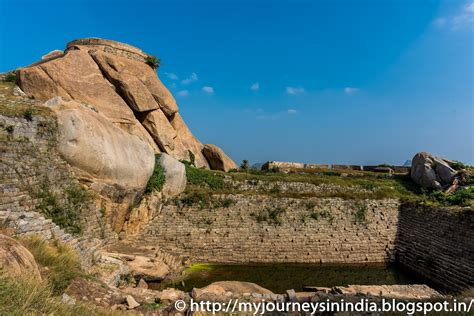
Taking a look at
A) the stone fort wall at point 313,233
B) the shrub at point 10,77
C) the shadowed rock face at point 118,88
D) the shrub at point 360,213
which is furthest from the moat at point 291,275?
the shrub at point 10,77

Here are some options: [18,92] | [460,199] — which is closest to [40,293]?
[18,92]

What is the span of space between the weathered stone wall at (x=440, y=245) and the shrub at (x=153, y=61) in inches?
884

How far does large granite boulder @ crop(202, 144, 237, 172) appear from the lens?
24.7 meters

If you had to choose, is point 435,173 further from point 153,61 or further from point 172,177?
point 153,61

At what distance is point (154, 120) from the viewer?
67.6 feet

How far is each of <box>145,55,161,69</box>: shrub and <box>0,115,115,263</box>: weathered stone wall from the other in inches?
580

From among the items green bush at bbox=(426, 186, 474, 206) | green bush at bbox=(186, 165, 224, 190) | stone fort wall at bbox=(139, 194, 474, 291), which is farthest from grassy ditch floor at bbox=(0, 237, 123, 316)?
green bush at bbox=(426, 186, 474, 206)

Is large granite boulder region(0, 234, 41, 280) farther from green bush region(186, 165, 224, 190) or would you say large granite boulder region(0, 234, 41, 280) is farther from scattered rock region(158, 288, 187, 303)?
green bush region(186, 165, 224, 190)

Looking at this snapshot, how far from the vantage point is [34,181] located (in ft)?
29.5

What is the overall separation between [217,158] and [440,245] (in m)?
17.0

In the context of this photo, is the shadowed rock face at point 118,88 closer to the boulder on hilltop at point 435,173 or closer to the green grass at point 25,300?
the green grass at point 25,300

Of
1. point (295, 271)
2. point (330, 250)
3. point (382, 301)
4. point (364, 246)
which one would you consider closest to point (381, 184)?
point (364, 246)

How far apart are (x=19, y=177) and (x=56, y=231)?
7.60ft

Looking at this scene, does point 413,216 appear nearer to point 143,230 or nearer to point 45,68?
point 143,230
